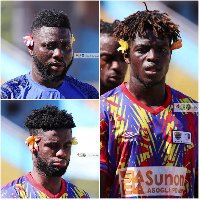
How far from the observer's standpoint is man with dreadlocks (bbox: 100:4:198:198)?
4.30 metres

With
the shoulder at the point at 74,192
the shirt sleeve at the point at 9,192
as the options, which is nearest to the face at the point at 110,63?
the shoulder at the point at 74,192

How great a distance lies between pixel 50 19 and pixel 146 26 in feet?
3.39

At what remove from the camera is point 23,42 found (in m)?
4.66

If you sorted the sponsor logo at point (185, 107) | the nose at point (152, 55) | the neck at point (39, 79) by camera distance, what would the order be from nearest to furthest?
the nose at point (152, 55) → the sponsor logo at point (185, 107) → the neck at point (39, 79)

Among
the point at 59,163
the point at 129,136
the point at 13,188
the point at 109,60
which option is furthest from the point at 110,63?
the point at 13,188

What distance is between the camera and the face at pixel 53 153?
4.55 meters

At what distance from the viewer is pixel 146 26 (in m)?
4.33

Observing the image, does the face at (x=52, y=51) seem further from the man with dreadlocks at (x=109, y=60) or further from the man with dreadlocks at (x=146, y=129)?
the man with dreadlocks at (x=146, y=129)

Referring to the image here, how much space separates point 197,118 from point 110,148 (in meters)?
1.01

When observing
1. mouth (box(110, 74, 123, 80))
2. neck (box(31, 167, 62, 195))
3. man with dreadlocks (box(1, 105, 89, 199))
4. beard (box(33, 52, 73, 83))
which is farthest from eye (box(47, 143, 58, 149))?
mouth (box(110, 74, 123, 80))

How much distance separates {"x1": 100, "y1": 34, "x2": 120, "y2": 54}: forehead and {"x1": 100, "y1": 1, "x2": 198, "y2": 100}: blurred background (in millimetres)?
189

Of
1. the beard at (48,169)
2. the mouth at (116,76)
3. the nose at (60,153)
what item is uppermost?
the mouth at (116,76)

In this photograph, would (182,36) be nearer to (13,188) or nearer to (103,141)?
(103,141)

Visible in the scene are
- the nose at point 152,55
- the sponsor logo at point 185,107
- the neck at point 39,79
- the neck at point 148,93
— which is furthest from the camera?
the neck at point 39,79
